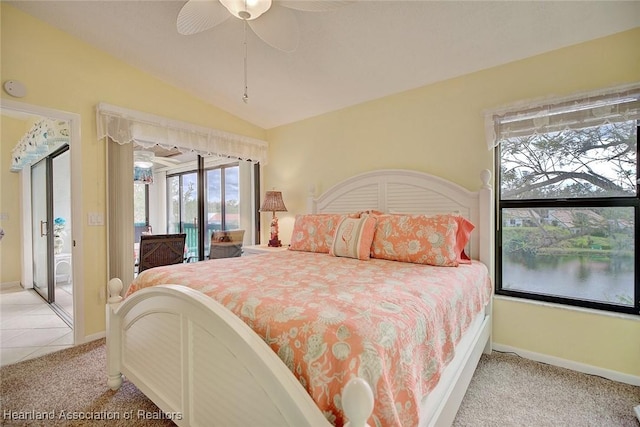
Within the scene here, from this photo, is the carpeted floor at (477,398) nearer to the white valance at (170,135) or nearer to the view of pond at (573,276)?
the view of pond at (573,276)

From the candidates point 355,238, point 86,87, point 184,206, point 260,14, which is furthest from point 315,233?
point 184,206

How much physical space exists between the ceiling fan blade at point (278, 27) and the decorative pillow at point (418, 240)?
4.83ft

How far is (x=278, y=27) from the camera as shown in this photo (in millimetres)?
1740

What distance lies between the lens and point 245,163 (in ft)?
14.7

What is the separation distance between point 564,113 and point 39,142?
482 cm

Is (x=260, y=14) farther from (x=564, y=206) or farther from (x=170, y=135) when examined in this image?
(x=564, y=206)

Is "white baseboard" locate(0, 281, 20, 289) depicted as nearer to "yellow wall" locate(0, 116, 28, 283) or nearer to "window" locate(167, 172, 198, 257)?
"yellow wall" locate(0, 116, 28, 283)

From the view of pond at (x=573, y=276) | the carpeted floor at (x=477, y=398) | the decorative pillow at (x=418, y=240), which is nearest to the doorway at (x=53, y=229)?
the carpeted floor at (x=477, y=398)

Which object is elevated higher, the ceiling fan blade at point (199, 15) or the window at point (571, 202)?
the ceiling fan blade at point (199, 15)

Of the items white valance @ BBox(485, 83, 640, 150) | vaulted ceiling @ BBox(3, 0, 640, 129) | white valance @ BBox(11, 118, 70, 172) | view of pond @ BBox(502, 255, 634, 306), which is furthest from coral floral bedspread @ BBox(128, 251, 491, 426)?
white valance @ BBox(11, 118, 70, 172)

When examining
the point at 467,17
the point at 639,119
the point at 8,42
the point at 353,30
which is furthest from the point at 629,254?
the point at 8,42

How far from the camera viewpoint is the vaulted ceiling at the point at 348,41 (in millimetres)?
1913

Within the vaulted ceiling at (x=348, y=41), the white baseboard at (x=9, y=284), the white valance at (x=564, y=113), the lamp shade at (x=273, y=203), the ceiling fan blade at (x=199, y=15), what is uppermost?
the vaulted ceiling at (x=348, y=41)

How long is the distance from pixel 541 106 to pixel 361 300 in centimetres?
208
